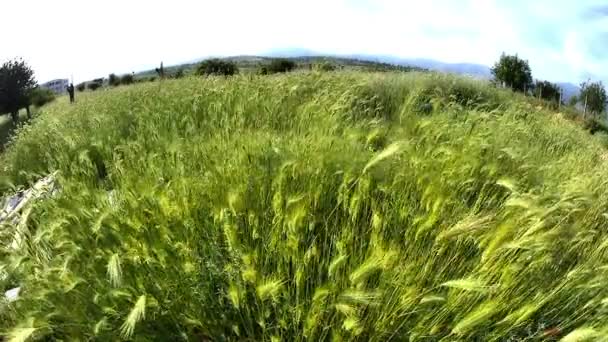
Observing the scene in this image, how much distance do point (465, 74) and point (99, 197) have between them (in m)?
9.87

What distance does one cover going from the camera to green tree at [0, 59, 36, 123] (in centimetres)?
3250

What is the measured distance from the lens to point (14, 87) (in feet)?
108

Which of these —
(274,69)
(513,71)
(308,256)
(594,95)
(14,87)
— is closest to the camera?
(308,256)

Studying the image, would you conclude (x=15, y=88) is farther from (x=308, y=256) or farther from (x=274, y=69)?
(x=308, y=256)

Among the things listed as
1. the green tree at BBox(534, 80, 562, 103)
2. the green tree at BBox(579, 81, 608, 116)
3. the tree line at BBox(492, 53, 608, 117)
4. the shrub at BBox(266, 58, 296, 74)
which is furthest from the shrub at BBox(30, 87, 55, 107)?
the green tree at BBox(579, 81, 608, 116)

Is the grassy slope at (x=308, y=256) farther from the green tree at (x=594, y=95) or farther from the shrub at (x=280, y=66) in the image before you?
the green tree at (x=594, y=95)

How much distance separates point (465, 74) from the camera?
37.1 ft

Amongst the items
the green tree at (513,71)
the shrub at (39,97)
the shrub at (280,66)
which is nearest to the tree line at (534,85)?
the green tree at (513,71)

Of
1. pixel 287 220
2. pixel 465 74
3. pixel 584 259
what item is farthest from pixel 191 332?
pixel 465 74

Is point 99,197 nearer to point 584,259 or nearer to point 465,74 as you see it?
point 584,259

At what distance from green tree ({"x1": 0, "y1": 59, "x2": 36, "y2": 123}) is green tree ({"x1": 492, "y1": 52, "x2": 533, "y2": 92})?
32.0 metres

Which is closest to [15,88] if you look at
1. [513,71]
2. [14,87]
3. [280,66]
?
[14,87]

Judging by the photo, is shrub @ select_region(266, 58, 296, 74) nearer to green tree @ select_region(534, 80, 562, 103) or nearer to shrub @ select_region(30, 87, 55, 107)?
shrub @ select_region(30, 87, 55, 107)

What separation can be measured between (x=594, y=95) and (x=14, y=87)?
41630mm
